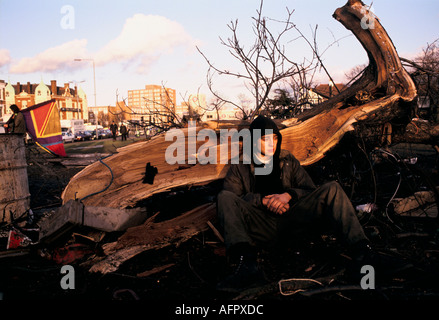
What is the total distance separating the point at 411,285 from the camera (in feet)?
8.04

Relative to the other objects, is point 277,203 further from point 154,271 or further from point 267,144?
point 154,271

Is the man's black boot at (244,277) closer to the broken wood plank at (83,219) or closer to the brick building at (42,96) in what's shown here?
the broken wood plank at (83,219)

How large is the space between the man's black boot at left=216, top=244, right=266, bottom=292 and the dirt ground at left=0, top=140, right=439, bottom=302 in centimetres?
6

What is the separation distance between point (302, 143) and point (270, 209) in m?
1.55

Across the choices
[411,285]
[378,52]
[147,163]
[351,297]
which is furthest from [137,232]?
[378,52]

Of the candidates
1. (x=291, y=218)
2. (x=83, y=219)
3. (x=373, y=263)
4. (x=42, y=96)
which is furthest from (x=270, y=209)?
(x=42, y=96)

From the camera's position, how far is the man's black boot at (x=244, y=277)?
2.44 metres

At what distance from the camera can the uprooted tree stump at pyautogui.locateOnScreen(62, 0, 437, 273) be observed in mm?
4074

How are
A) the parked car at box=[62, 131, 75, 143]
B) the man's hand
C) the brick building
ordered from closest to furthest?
the man's hand
the parked car at box=[62, 131, 75, 143]
the brick building

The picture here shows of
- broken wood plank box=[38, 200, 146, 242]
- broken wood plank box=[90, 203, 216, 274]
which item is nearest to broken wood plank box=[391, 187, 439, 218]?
broken wood plank box=[90, 203, 216, 274]

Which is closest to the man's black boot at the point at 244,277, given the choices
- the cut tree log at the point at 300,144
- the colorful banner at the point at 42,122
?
the cut tree log at the point at 300,144

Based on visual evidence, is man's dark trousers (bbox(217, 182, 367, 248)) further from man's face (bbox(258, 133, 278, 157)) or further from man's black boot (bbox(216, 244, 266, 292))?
man's face (bbox(258, 133, 278, 157))
